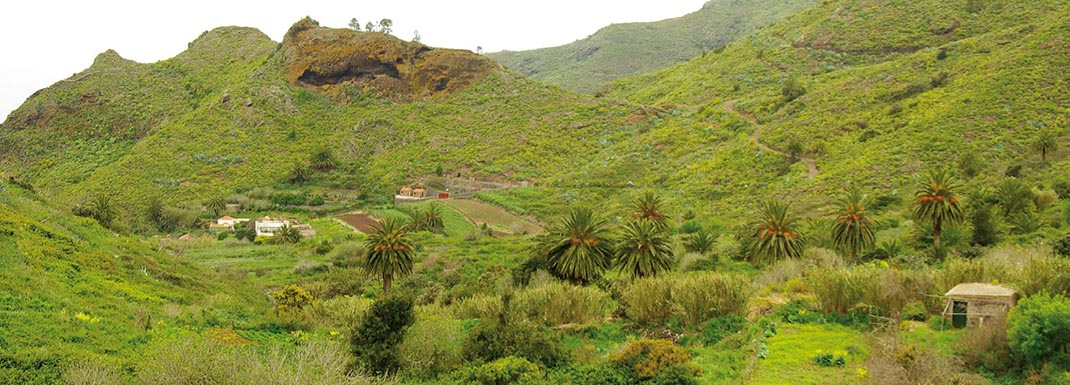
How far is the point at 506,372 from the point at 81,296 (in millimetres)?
12700

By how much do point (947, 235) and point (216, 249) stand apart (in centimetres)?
4996

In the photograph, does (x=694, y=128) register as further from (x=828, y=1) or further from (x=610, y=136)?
(x=828, y=1)

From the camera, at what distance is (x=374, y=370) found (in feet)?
50.0

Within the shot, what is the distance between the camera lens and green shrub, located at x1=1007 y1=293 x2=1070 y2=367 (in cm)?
1108

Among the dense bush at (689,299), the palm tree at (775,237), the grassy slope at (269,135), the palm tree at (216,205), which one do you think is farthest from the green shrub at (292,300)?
the grassy slope at (269,135)

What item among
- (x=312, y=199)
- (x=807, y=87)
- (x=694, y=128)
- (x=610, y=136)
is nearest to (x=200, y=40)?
(x=312, y=199)

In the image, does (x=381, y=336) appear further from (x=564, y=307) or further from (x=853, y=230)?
(x=853, y=230)

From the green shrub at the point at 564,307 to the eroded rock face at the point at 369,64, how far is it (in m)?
79.9

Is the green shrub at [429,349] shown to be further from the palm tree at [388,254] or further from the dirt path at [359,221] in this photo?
the dirt path at [359,221]

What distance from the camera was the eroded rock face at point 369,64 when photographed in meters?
96.7

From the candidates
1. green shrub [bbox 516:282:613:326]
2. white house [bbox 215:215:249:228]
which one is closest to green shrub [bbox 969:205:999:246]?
green shrub [bbox 516:282:613:326]

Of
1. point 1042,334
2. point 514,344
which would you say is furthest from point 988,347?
point 514,344

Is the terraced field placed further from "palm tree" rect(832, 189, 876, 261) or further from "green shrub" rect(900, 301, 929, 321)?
"green shrub" rect(900, 301, 929, 321)

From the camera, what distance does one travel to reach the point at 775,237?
3173cm
